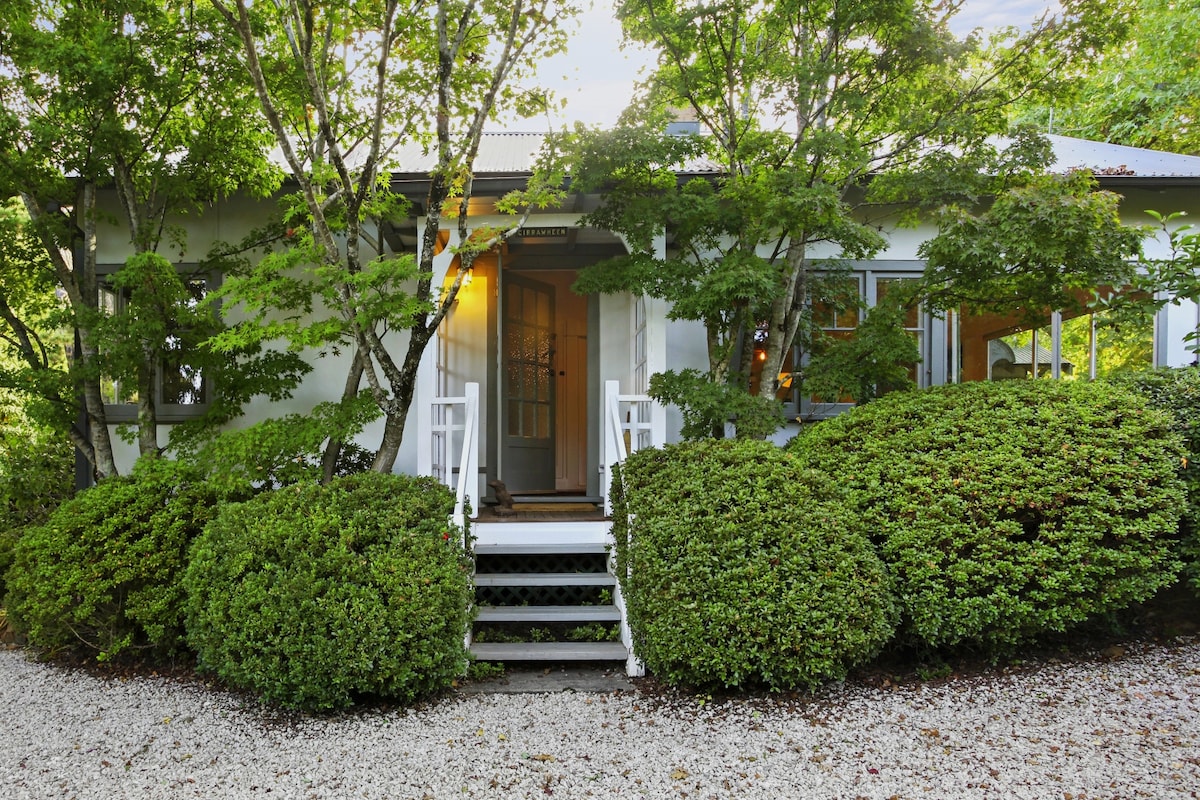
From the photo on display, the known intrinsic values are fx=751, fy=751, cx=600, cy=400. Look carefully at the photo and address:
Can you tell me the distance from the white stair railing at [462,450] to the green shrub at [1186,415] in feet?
12.9

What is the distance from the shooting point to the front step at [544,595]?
4168 mm

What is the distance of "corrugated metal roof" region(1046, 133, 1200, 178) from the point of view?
19.4 feet

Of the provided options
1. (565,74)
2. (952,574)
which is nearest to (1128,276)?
(952,574)

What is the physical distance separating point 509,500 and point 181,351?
2671 millimetres

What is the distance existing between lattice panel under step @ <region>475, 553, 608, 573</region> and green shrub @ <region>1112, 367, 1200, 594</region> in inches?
130

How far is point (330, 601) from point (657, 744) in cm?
162

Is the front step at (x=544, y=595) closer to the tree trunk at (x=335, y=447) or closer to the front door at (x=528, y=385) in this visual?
the tree trunk at (x=335, y=447)

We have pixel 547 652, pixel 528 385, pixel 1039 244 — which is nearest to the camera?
pixel 547 652

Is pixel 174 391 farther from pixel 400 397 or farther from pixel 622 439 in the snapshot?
pixel 622 439

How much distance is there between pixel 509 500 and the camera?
5793mm

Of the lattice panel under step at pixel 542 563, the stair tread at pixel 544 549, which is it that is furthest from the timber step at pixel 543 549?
the lattice panel under step at pixel 542 563

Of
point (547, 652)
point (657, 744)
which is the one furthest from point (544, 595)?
point (657, 744)

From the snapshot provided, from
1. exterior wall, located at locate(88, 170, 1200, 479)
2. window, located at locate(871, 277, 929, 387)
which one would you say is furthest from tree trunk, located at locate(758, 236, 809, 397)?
window, located at locate(871, 277, 929, 387)

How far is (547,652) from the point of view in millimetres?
4129
